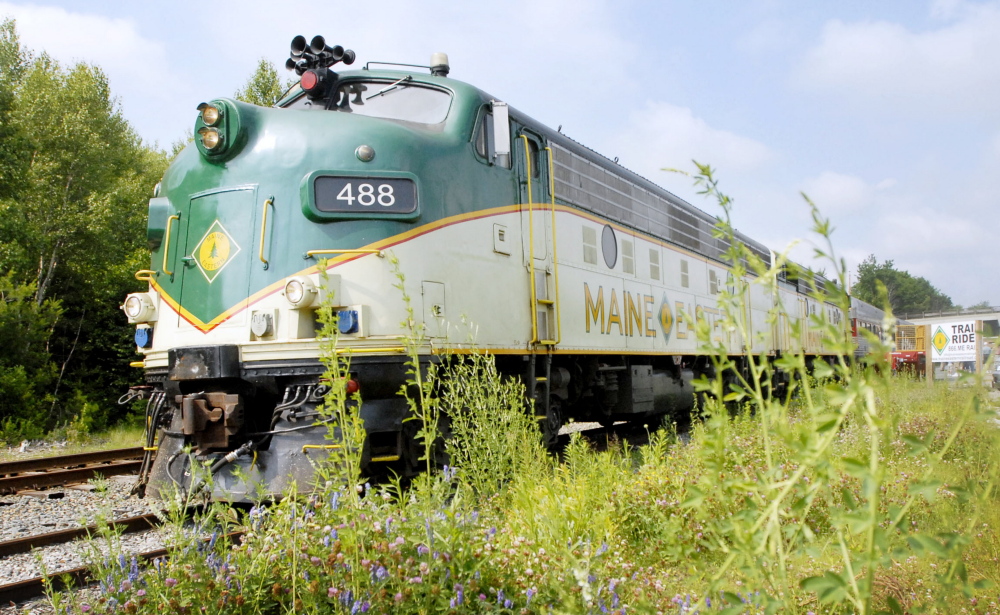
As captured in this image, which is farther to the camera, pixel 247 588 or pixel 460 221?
pixel 460 221

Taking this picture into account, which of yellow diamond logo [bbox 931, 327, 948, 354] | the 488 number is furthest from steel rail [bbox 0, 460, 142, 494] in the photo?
yellow diamond logo [bbox 931, 327, 948, 354]

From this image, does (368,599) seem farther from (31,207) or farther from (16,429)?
(31,207)

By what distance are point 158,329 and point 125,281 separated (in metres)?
12.8

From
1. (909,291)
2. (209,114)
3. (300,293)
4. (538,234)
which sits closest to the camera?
(300,293)

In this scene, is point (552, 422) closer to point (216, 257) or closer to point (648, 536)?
point (648, 536)

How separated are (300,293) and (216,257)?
1071 millimetres

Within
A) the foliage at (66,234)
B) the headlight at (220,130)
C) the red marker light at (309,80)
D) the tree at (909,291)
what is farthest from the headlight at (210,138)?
the tree at (909,291)

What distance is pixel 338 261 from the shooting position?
230 inches

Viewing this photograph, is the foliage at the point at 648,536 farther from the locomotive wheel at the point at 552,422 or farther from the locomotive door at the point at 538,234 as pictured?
the locomotive door at the point at 538,234

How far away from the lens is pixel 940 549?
1.47m

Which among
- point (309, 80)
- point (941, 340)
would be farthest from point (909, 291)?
point (309, 80)

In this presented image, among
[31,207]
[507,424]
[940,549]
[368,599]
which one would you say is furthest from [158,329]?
[31,207]

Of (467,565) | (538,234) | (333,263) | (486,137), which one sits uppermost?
(486,137)

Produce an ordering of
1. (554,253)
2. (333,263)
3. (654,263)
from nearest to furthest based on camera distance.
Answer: (333,263) < (554,253) < (654,263)
